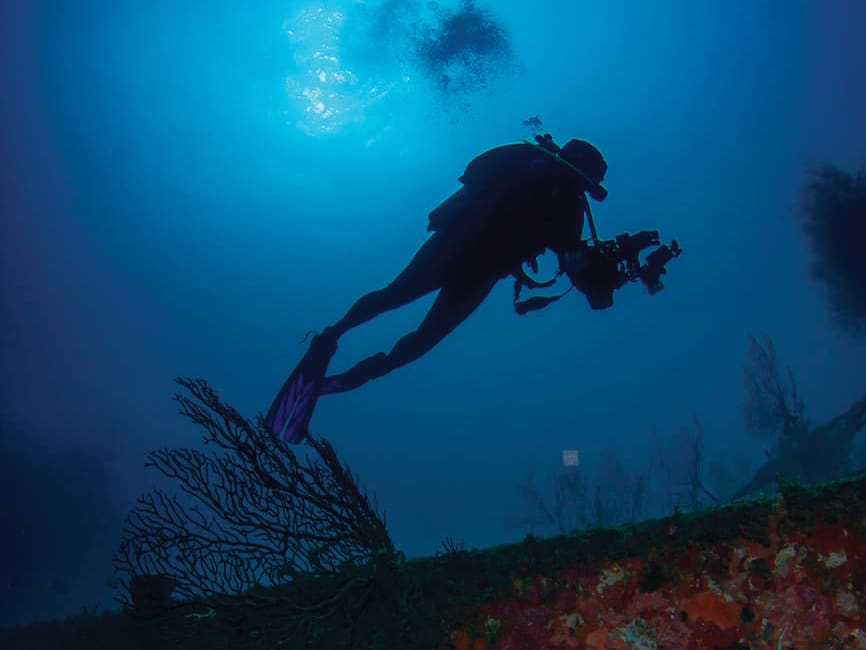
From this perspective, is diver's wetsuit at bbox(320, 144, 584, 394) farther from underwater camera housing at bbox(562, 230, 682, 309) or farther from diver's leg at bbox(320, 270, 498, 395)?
underwater camera housing at bbox(562, 230, 682, 309)

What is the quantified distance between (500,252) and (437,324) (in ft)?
3.52

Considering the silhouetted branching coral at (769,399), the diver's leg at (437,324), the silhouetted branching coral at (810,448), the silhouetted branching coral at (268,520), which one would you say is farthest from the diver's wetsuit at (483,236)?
the silhouetted branching coral at (769,399)

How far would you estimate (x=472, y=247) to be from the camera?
5.29 metres

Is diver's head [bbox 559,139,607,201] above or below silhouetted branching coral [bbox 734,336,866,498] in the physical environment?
above

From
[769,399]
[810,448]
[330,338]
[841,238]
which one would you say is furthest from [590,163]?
[769,399]

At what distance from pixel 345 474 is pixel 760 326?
185 ft

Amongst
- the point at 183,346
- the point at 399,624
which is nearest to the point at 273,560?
the point at 399,624

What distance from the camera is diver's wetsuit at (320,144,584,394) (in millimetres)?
5070

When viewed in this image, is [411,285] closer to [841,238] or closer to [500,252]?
[500,252]

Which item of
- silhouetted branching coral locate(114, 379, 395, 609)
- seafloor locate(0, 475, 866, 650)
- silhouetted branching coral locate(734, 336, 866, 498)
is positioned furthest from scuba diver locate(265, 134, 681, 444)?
silhouetted branching coral locate(734, 336, 866, 498)

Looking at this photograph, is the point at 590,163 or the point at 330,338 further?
the point at 330,338

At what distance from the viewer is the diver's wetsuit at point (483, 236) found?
5.07 m

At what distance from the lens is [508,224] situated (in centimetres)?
520

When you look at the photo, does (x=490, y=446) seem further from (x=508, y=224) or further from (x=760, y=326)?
(x=508, y=224)
